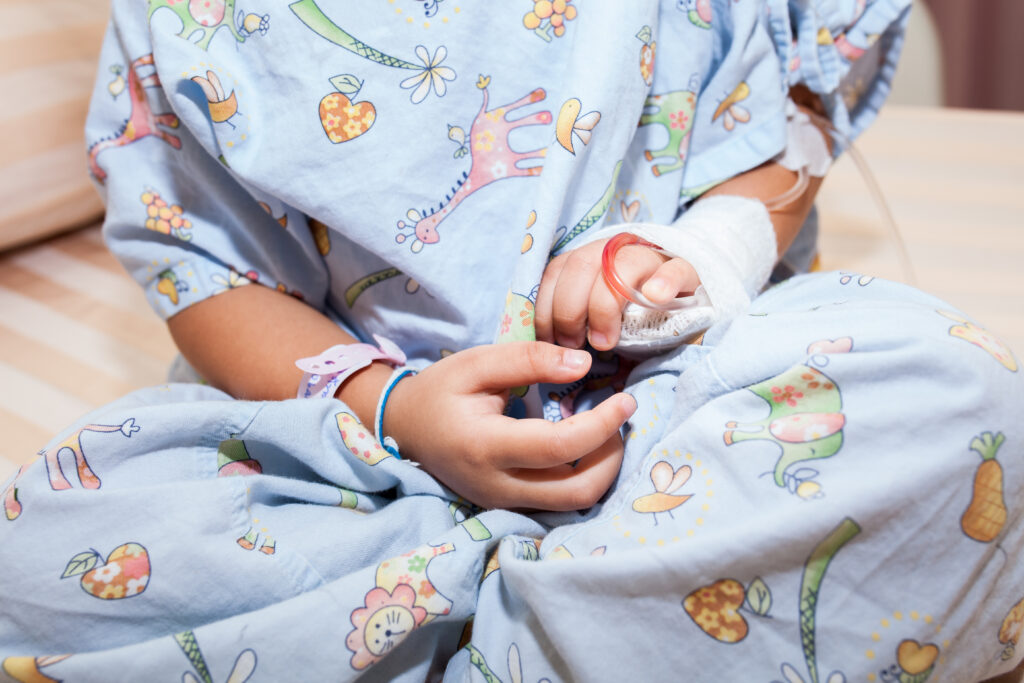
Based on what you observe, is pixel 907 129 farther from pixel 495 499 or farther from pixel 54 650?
pixel 54 650

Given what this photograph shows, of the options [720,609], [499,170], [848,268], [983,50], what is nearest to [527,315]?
[499,170]

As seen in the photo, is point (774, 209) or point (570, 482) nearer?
point (570, 482)

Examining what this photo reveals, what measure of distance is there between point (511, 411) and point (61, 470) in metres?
0.31

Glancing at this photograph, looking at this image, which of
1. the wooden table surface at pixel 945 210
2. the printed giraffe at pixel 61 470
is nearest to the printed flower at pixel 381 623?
the printed giraffe at pixel 61 470

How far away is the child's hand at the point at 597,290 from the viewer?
0.57 m

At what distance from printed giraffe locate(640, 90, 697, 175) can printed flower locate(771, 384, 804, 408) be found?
0.29 m

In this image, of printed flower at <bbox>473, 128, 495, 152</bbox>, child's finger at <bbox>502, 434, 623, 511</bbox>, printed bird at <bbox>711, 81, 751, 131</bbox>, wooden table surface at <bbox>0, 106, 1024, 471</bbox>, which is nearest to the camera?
child's finger at <bbox>502, 434, 623, 511</bbox>

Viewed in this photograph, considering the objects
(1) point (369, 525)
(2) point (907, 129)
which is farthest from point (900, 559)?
(2) point (907, 129)

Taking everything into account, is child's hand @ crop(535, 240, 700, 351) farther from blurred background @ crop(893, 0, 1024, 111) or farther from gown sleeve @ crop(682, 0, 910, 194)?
blurred background @ crop(893, 0, 1024, 111)

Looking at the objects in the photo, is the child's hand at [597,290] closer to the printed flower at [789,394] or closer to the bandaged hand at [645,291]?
the bandaged hand at [645,291]

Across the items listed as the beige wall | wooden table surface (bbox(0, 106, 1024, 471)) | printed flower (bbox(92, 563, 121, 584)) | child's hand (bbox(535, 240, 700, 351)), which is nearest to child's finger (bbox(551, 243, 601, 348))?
child's hand (bbox(535, 240, 700, 351))

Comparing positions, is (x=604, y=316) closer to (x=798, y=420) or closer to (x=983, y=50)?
(x=798, y=420)

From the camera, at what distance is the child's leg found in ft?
1.46

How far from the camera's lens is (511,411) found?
0.64 m
